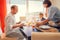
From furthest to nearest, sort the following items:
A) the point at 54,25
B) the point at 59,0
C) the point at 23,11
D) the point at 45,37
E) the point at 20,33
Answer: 1. the point at 23,11
2. the point at 59,0
3. the point at 20,33
4. the point at 54,25
5. the point at 45,37

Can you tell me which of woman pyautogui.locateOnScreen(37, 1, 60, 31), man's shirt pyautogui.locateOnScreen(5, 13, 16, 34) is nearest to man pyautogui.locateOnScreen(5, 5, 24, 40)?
man's shirt pyautogui.locateOnScreen(5, 13, 16, 34)

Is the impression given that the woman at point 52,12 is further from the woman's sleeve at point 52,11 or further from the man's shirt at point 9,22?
the man's shirt at point 9,22

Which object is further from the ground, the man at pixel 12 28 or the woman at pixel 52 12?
the woman at pixel 52 12

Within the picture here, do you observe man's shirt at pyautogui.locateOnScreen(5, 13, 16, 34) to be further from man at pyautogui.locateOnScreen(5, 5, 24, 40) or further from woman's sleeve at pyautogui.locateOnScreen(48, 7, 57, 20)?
woman's sleeve at pyautogui.locateOnScreen(48, 7, 57, 20)

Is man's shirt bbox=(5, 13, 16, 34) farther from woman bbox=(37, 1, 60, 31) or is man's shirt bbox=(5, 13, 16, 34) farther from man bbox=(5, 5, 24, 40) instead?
woman bbox=(37, 1, 60, 31)

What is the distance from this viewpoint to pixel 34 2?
509 centimetres

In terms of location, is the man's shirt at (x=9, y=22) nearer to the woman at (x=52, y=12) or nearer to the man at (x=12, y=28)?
the man at (x=12, y=28)

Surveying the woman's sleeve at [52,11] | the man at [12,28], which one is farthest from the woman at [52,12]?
the man at [12,28]

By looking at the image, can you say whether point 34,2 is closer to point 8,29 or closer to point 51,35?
point 8,29

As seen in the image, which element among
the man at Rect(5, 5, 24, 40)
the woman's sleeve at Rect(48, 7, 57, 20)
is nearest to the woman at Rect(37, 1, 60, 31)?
the woman's sleeve at Rect(48, 7, 57, 20)

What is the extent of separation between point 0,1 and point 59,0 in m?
2.09

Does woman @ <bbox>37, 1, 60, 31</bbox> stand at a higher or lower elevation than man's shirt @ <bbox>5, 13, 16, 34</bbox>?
higher

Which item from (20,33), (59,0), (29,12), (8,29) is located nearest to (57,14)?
(20,33)

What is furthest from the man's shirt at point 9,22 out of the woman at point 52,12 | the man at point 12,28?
the woman at point 52,12
